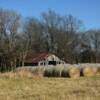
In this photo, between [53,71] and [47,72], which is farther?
[47,72]

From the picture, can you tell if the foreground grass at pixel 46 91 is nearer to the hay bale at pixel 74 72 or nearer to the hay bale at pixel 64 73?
the hay bale at pixel 74 72

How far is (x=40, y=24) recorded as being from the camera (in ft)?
302

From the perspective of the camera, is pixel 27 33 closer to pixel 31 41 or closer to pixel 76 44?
pixel 31 41

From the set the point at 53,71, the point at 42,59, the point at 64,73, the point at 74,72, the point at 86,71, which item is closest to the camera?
the point at 74,72

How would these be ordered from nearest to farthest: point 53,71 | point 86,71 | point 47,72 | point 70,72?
point 70,72 → point 53,71 → point 47,72 → point 86,71

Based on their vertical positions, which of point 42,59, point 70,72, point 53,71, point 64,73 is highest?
point 42,59

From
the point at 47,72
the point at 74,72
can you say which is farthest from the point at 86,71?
the point at 47,72

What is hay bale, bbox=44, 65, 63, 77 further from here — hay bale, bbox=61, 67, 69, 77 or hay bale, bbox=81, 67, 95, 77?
hay bale, bbox=81, 67, 95, 77

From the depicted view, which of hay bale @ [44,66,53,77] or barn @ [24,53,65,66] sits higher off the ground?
barn @ [24,53,65,66]

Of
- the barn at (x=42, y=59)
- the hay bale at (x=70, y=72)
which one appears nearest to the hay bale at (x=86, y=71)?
the hay bale at (x=70, y=72)

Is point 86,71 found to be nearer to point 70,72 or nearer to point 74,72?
point 74,72

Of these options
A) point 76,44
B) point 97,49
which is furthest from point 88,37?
point 76,44

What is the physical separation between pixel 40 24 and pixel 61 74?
54590 mm

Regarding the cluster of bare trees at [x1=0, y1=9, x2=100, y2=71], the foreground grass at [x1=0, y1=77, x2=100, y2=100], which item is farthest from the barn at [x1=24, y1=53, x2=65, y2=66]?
the foreground grass at [x1=0, y1=77, x2=100, y2=100]
